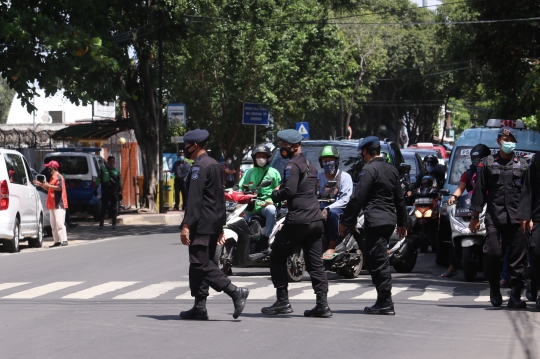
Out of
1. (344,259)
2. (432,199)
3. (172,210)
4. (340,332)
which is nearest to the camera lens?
(340,332)

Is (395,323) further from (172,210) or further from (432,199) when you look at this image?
(172,210)

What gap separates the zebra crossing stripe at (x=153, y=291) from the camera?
481 inches

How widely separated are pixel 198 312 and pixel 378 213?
205 cm

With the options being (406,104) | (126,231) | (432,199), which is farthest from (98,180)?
(406,104)

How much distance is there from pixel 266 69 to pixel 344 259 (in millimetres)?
24828

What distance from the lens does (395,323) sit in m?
9.89

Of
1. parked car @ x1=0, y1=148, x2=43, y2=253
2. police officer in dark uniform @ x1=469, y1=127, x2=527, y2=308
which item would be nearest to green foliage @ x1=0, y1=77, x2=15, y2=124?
parked car @ x1=0, y1=148, x2=43, y2=253

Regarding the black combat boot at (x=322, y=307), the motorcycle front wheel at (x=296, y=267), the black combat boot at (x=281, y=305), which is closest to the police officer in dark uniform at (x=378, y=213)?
the black combat boot at (x=322, y=307)

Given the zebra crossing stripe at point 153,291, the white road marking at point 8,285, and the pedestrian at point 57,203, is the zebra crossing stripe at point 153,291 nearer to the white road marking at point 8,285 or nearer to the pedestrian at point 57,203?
the white road marking at point 8,285

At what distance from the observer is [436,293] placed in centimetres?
1272

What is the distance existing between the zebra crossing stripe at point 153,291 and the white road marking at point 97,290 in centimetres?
36

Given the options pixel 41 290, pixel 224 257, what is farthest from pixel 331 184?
pixel 41 290

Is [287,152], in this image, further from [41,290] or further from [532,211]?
[41,290]

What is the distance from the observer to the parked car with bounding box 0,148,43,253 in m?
18.8
